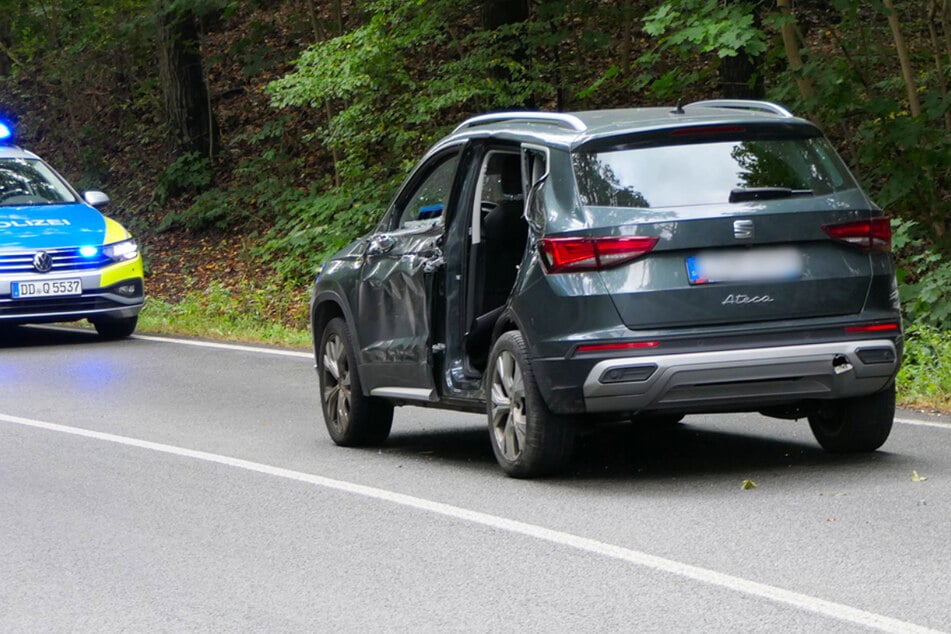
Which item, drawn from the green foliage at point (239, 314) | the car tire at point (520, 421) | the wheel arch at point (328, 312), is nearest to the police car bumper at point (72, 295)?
the green foliage at point (239, 314)

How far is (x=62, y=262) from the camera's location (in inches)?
674

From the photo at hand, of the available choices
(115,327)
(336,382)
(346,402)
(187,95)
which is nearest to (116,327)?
(115,327)

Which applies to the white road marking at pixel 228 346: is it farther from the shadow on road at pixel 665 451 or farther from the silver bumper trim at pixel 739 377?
the silver bumper trim at pixel 739 377

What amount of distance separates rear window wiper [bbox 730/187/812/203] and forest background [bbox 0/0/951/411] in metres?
3.21

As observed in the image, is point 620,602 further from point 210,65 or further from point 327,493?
point 210,65

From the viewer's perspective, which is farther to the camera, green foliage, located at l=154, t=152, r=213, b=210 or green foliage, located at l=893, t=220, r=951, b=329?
green foliage, located at l=154, t=152, r=213, b=210

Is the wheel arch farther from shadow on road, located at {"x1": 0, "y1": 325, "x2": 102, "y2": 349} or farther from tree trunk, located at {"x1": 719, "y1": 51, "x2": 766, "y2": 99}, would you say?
tree trunk, located at {"x1": 719, "y1": 51, "x2": 766, "y2": 99}

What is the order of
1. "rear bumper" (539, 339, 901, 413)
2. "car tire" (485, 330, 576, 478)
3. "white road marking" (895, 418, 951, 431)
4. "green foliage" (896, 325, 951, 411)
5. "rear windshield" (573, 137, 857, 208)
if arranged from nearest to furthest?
"rear bumper" (539, 339, 901, 413)
"rear windshield" (573, 137, 857, 208)
"car tire" (485, 330, 576, 478)
"white road marking" (895, 418, 951, 431)
"green foliage" (896, 325, 951, 411)

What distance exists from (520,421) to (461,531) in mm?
1128

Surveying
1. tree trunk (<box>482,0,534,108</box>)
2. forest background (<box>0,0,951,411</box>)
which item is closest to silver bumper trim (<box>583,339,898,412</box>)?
forest background (<box>0,0,951,411</box>)

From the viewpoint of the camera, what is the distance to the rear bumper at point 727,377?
7.37 meters

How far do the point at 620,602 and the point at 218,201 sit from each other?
75.3 ft

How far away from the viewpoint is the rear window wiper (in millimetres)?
7590

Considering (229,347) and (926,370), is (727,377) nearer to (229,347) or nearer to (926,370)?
(926,370)
